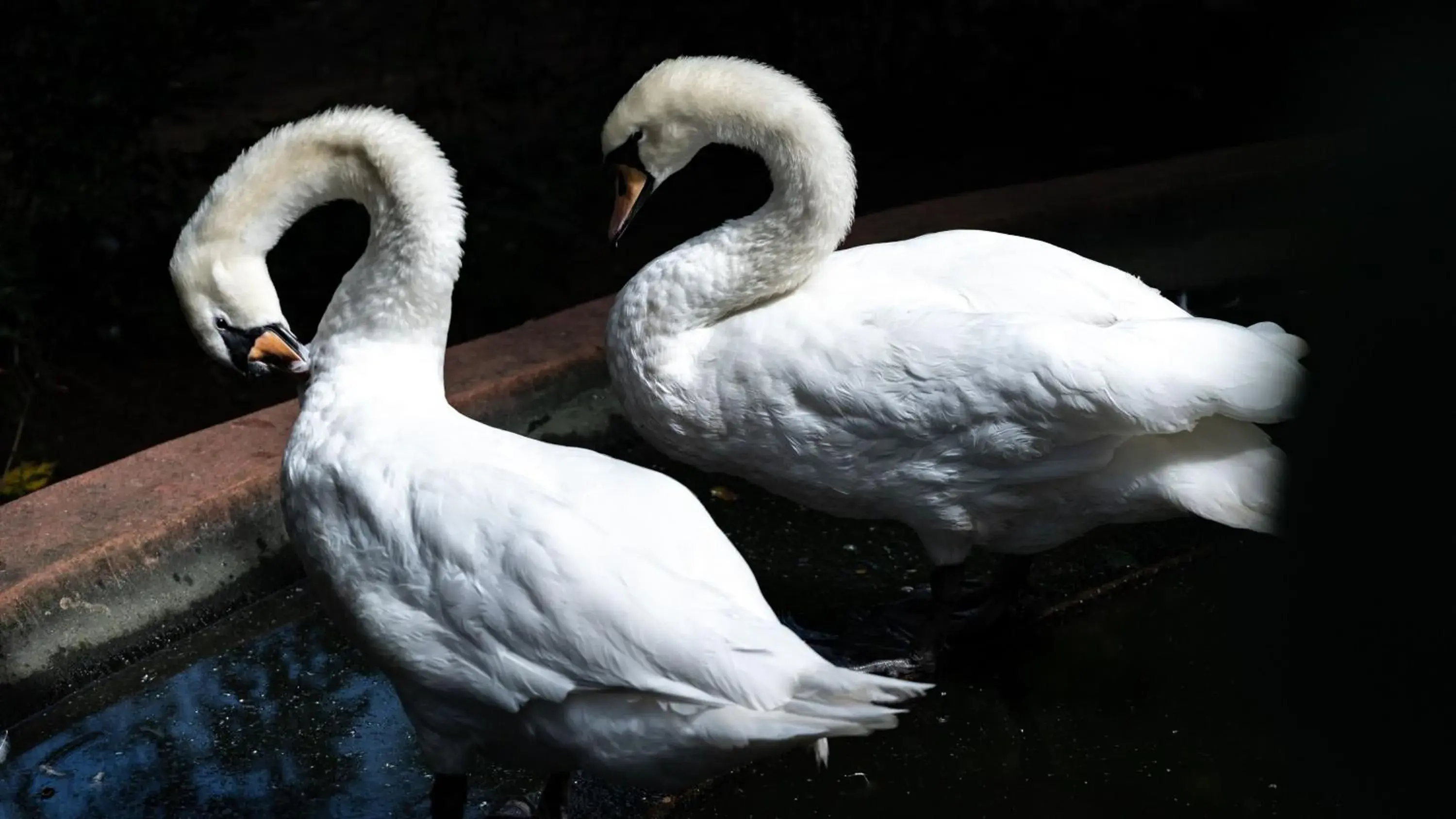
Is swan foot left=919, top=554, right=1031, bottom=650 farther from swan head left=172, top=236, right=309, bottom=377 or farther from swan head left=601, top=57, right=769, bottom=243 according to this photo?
swan head left=172, top=236, right=309, bottom=377

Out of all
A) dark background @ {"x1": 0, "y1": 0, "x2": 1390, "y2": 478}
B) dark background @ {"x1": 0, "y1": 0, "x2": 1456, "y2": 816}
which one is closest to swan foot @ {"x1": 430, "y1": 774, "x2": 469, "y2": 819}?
dark background @ {"x1": 0, "y1": 0, "x2": 1456, "y2": 816}

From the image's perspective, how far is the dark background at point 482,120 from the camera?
5102mm

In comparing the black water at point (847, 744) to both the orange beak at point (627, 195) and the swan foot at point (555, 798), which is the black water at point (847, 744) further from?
the orange beak at point (627, 195)

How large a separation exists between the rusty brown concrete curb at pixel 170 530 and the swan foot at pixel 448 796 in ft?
3.70

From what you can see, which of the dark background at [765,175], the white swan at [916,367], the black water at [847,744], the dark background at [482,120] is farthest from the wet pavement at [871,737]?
the dark background at [482,120]

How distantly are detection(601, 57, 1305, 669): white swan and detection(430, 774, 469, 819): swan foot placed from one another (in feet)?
3.25

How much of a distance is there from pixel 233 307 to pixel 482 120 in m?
4.44

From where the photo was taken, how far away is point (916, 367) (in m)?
3.24

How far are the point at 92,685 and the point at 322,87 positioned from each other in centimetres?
458

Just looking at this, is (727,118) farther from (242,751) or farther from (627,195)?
(242,751)

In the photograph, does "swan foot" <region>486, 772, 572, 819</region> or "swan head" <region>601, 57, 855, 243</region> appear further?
"swan head" <region>601, 57, 855, 243</region>

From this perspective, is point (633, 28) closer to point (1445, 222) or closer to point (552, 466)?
point (552, 466)

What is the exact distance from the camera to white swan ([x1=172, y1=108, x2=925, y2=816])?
7.96 ft

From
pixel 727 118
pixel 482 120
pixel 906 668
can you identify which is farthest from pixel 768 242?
pixel 482 120
